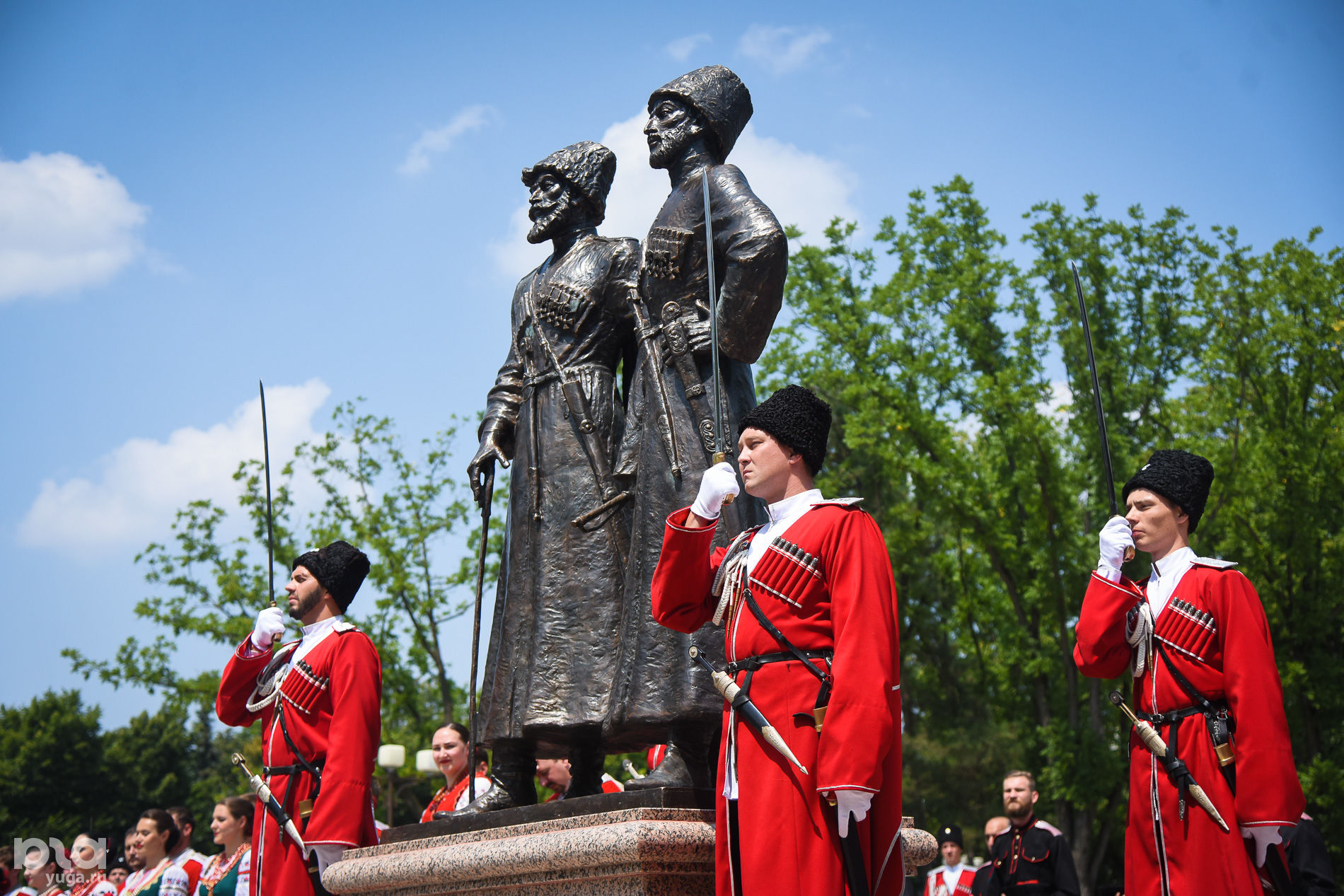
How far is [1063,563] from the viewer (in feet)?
66.9

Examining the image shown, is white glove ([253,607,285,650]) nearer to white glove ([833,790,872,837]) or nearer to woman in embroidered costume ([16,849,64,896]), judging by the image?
white glove ([833,790,872,837])

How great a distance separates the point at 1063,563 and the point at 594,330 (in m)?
16.0

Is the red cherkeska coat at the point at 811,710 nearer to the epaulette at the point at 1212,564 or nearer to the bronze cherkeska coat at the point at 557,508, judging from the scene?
the bronze cherkeska coat at the point at 557,508

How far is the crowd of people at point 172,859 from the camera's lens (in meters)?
8.45

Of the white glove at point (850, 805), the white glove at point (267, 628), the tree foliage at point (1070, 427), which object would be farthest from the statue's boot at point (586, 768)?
A: the tree foliage at point (1070, 427)

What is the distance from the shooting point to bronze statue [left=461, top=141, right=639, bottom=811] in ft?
18.0

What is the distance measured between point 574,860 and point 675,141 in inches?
130

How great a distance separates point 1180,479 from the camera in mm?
5043

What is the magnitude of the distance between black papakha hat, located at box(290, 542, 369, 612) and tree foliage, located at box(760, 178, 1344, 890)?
556 inches

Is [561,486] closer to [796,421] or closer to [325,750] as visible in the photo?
[325,750]

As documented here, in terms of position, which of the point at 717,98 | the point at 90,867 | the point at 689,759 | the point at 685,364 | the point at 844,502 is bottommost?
the point at 90,867

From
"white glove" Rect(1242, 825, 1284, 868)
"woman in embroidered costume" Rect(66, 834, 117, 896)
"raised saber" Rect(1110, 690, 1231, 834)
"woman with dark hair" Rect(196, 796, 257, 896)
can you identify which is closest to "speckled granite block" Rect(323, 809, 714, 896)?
"raised saber" Rect(1110, 690, 1231, 834)

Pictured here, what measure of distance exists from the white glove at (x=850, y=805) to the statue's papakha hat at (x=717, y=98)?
354 centimetres

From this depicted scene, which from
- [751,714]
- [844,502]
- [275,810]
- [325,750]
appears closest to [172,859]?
[275,810]
